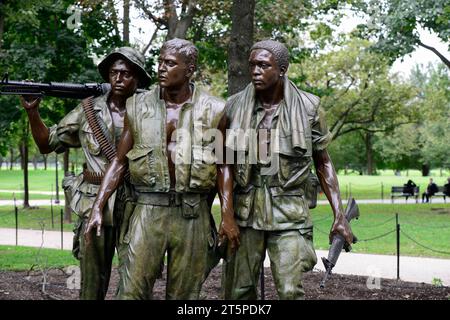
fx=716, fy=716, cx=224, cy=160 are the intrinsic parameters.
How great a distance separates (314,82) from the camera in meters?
30.0

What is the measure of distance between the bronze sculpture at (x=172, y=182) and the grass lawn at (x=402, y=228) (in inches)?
390

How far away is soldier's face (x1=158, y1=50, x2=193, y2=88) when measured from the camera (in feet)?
16.1

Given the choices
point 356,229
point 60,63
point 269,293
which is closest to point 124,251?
point 269,293

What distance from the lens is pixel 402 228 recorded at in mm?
19125

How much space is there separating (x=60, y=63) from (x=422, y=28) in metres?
9.22

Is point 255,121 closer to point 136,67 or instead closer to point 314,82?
point 136,67

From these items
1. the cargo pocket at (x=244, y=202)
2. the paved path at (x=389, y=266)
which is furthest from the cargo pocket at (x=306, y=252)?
the paved path at (x=389, y=266)

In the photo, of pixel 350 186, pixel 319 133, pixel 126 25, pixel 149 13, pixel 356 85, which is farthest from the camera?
pixel 350 186

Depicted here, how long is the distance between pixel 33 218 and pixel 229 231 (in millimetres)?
18648

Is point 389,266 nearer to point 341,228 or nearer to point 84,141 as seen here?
point 341,228

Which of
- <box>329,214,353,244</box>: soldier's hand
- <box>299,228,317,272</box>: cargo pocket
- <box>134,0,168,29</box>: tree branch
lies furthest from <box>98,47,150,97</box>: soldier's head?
<box>134,0,168,29</box>: tree branch

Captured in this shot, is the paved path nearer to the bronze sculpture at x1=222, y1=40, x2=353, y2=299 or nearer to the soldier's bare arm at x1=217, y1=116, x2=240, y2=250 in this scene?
the bronze sculpture at x1=222, y1=40, x2=353, y2=299

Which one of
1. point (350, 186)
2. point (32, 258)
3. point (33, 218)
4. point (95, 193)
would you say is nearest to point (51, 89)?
point (95, 193)

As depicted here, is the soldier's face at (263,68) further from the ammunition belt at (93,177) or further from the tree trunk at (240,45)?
the tree trunk at (240,45)
